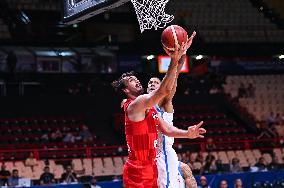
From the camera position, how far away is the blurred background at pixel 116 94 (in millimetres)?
17250

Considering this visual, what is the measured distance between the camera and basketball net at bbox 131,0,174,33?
766 cm

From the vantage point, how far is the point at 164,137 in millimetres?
6184

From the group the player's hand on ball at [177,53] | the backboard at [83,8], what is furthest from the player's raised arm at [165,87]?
the backboard at [83,8]

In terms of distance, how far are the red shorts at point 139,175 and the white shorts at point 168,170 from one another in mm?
248

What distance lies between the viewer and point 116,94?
22.6m

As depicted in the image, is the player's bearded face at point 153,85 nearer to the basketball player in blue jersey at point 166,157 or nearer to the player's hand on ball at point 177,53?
the basketball player in blue jersey at point 166,157

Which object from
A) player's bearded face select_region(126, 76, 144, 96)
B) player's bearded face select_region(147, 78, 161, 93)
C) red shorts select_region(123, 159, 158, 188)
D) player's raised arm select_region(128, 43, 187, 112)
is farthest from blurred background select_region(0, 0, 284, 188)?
player's raised arm select_region(128, 43, 187, 112)

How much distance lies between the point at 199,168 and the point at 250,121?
674 cm

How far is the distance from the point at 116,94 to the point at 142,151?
17100 millimetres

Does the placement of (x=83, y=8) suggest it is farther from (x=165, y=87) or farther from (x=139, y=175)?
(x=165, y=87)

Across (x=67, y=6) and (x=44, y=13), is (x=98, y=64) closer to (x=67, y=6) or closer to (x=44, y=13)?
(x=44, y=13)

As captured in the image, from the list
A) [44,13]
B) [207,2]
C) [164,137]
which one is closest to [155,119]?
[164,137]

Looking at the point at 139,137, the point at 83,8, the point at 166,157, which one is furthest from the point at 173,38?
the point at 83,8

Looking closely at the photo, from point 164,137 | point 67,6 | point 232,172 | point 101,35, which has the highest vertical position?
point 101,35
